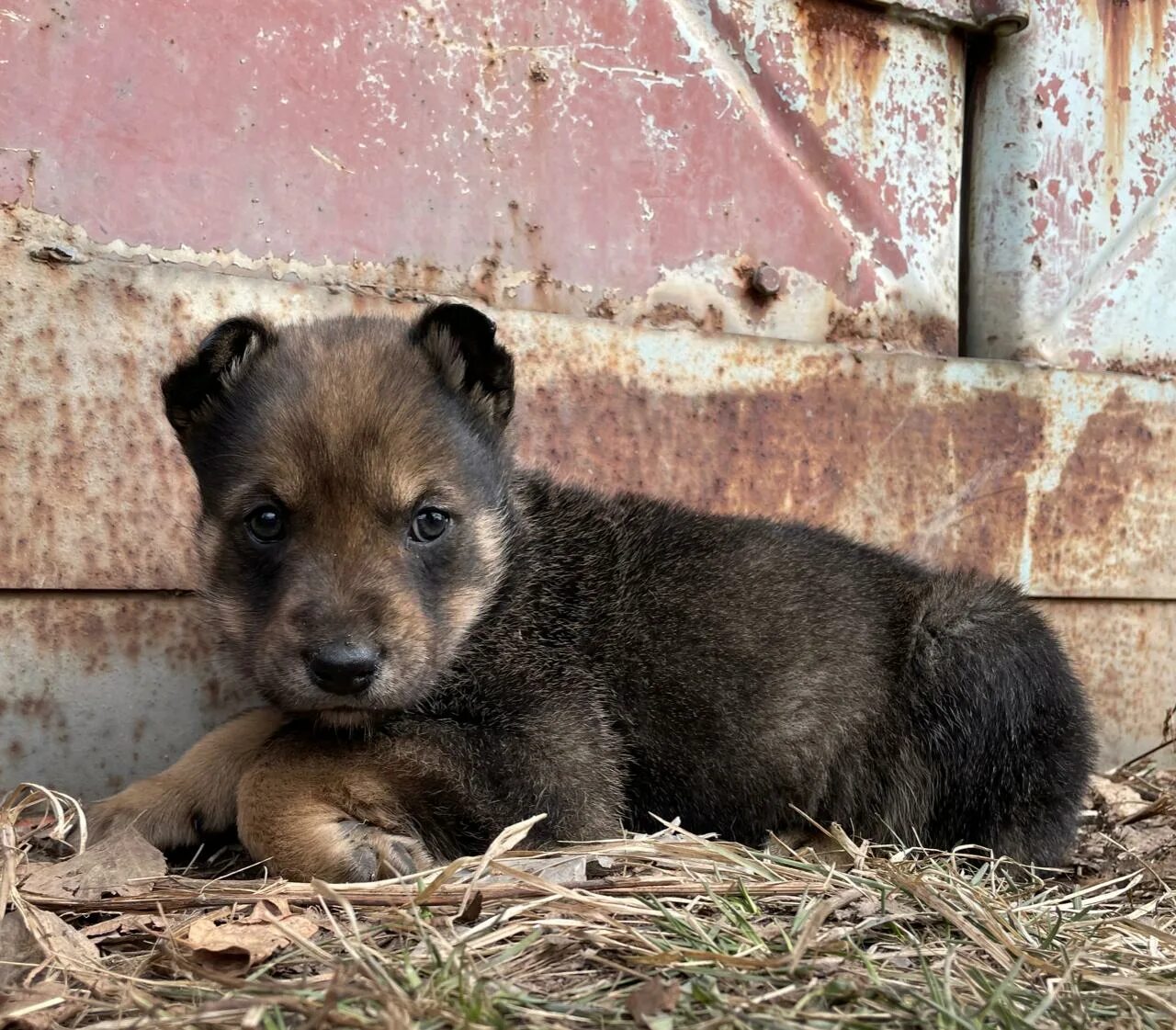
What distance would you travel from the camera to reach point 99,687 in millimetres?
4887

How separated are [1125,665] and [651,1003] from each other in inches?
193

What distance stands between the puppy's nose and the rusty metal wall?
152cm

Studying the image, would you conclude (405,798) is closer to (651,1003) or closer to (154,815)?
(154,815)

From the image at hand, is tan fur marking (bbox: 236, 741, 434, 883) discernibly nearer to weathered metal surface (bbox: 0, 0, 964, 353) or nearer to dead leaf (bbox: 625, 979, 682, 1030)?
dead leaf (bbox: 625, 979, 682, 1030)

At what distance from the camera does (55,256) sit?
15.5ft

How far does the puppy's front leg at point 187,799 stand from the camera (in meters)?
4.29

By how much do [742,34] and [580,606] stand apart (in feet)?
10.2

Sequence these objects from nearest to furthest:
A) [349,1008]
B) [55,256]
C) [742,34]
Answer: [349,1008] → [55,256] → [742,34]

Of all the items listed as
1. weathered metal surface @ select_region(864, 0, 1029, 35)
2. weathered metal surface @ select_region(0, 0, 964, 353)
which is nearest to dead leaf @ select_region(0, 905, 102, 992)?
weathered metal surface @ select_region(0, 0, 964, 353)

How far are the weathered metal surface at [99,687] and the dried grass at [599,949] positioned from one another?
0.88 metres

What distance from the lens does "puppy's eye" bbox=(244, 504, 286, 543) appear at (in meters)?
4.10

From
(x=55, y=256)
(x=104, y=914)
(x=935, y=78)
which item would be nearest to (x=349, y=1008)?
(x=104, y=914)

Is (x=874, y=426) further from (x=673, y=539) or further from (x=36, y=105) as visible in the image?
(x=36, y=105)

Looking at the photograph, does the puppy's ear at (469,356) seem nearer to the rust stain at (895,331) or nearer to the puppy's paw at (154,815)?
the puppy's paw at (154,815)
